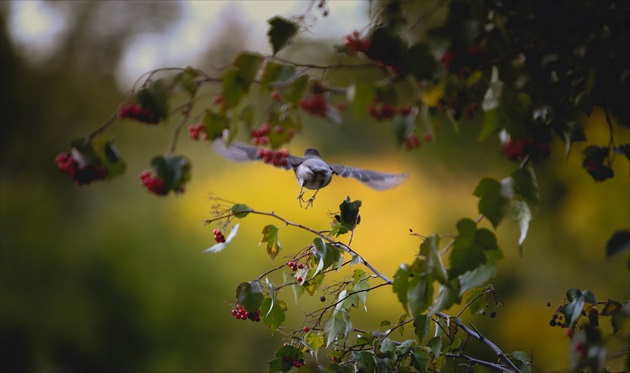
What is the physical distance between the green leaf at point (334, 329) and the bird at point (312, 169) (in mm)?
590

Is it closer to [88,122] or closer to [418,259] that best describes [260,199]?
[88,122]

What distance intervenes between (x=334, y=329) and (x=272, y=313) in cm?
12

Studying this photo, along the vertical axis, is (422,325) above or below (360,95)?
below

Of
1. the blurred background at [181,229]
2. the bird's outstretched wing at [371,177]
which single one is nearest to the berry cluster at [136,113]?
the bird's outstretched wing at [371,177]

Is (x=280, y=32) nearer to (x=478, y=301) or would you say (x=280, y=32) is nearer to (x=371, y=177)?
(x=478, y=301)

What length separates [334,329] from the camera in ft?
3.39

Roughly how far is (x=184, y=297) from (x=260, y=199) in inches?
68.9

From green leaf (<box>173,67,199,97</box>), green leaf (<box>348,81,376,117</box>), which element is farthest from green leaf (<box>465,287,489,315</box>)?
green leaf (<box>173,67,199,97</box>)

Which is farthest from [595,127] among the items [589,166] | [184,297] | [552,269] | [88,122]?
[88,122]

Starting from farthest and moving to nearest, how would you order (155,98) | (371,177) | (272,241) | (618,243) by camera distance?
(371,177)
(272,241)
(155,98)
(618,243)

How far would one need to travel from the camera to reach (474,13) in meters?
0.88

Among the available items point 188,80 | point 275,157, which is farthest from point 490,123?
point 275,157

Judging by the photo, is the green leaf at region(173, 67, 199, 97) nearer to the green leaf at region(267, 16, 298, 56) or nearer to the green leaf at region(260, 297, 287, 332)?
the green leaf at region(267, 16, 298, 56)

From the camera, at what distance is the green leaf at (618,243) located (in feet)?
2.33
